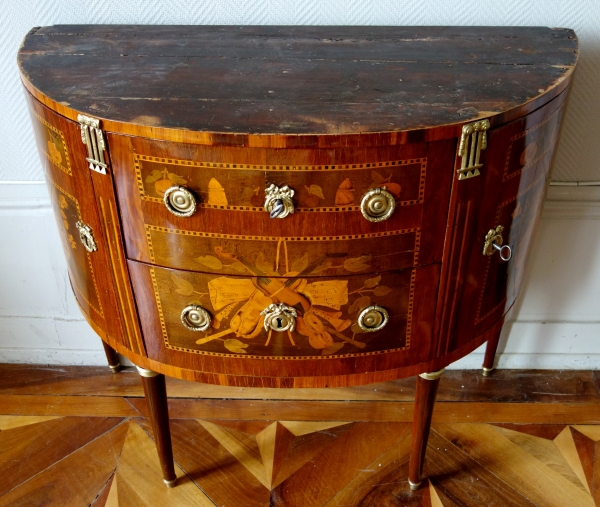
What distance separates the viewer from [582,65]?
965 millimetres

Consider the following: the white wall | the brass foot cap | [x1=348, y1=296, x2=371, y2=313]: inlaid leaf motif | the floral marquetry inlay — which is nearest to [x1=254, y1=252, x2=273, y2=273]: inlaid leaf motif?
the floral marquetry inlay

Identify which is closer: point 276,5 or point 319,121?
point 319,121

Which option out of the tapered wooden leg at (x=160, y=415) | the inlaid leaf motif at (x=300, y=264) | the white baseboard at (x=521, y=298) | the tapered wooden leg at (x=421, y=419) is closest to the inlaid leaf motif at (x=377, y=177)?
the inlaid leaf motif at (x=300, y=264)

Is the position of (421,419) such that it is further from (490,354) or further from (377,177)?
(377,177)

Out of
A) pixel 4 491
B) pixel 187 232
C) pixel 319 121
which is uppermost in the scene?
pixel 319 121

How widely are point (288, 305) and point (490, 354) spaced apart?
645mm

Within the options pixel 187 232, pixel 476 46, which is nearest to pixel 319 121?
pixel 187 232

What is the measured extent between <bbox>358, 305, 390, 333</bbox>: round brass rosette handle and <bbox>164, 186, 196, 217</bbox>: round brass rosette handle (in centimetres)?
23

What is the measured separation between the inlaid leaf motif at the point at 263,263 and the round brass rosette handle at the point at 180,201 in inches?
3.4

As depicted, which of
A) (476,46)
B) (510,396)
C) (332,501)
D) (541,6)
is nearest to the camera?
(476,46)

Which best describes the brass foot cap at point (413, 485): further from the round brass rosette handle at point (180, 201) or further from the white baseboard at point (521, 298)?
the round brass rosette handle at point (180, 201)

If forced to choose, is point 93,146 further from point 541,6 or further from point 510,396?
point 510,396

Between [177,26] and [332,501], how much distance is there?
2.51 feet

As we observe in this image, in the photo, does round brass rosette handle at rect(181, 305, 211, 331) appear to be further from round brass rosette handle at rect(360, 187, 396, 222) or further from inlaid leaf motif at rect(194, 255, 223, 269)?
round brass rosette handle at rect(360, 187, 396, 222)
